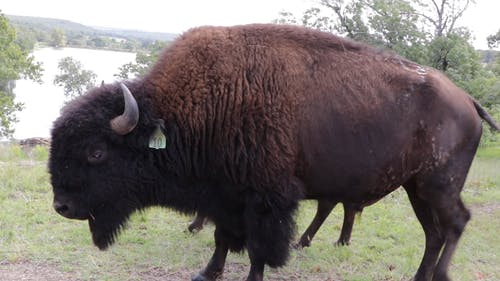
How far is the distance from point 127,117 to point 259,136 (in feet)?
3.46

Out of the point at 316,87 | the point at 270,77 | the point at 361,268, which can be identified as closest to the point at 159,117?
the point at 270,77

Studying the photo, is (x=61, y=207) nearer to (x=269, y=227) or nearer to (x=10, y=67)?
(x=269, y=227)

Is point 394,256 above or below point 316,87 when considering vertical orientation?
below

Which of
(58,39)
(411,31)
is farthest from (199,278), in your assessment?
(58,39)

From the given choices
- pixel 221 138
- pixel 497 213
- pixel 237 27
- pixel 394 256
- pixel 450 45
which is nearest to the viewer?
pixel 221 138

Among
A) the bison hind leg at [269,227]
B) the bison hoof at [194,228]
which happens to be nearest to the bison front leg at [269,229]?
the bison hind leg at [269,227]

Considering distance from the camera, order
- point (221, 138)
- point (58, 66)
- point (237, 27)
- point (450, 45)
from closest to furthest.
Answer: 1. point (221, 138)
2. point (237, 27)
3. point (450, 45)
4. point (58, 66)

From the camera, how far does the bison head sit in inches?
163

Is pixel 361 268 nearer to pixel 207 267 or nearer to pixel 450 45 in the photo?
pixel 207 267

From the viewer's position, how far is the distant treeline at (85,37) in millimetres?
30156

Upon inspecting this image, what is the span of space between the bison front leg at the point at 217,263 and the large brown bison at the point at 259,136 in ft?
0.59

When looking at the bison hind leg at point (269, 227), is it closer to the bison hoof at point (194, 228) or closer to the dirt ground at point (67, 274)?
the dirt ground at point (67, 274)

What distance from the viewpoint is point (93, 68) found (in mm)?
42156

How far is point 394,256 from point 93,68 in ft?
130
